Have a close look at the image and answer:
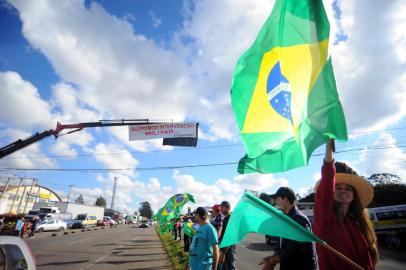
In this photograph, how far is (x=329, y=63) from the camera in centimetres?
267

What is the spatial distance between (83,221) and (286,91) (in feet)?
163

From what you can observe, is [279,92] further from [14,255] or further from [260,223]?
[14,255]

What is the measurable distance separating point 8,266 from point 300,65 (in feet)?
14.2

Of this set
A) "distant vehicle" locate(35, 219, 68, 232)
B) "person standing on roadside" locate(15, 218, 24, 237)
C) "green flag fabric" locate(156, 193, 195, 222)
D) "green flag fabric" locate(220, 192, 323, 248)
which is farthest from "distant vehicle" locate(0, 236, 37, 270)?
"distant vehicle" locate(35, 219, 68, 232)

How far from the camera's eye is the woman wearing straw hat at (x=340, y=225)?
2.33 meters

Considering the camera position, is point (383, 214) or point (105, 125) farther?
point (383, 214)

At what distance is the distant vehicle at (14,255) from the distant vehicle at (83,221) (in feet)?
144

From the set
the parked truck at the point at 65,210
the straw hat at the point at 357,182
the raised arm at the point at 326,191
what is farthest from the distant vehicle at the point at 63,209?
the raised arm at the point at 326,191

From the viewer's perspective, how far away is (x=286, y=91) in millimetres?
3096

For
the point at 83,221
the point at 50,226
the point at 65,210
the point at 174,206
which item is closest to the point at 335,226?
the point at 174,206

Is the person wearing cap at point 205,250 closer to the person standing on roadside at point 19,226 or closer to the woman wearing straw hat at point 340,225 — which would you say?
the woman wearing straw hat at point 340,225

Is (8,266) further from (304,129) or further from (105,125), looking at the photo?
(105,125)

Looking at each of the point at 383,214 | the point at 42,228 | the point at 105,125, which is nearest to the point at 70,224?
the point at 42,228

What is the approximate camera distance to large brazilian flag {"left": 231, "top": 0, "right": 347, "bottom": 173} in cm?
268
